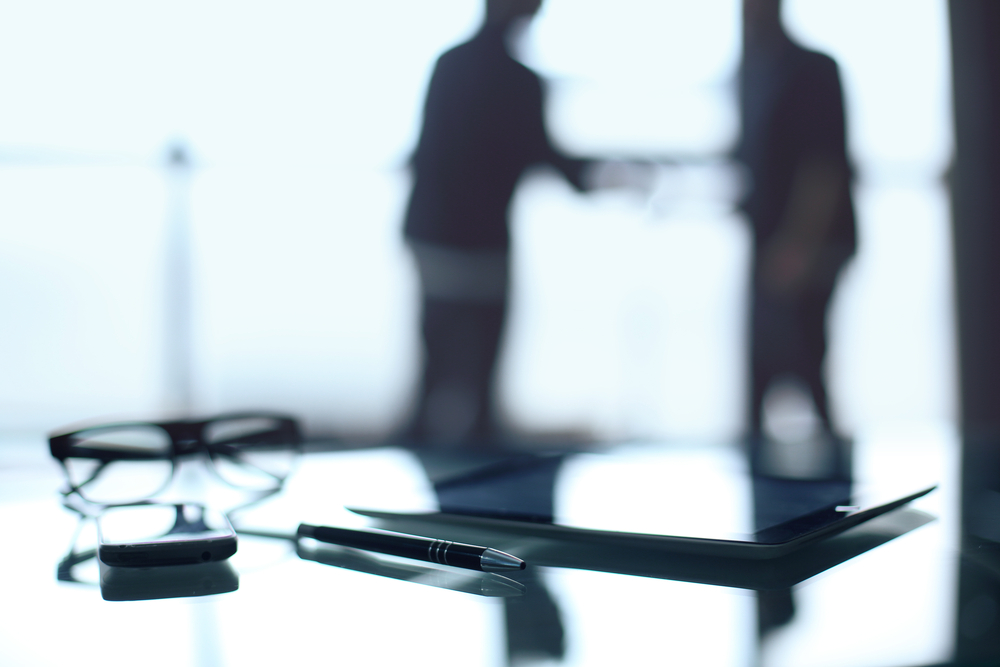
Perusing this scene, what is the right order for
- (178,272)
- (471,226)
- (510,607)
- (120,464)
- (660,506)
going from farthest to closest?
(471,226) → (178,272) → (120,464) → (660,506) → (510,607)

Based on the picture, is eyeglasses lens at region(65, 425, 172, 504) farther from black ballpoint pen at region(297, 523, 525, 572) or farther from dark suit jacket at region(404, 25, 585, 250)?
dark suit jacket at region(404, 25, 585, 250)

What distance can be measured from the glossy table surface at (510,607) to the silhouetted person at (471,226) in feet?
5.71

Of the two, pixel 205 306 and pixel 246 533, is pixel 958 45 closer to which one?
pixel 205 306

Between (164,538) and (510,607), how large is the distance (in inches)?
5.7

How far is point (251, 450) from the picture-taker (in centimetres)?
55

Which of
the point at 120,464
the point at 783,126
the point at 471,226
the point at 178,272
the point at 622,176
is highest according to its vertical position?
the point at 783,126

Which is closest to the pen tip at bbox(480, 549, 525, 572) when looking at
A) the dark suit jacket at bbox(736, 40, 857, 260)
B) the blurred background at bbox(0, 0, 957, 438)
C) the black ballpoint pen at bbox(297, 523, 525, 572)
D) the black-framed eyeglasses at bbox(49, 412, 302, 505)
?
the black ballpoint pen at bbox(297, 523, 525, 572)

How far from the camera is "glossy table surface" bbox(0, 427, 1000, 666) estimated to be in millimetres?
198

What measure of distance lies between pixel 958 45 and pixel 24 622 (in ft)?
9.77

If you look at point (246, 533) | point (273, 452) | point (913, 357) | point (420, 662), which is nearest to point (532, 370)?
point (913, 357)

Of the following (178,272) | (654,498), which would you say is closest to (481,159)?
(178,272)

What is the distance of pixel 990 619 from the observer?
21 centimetres

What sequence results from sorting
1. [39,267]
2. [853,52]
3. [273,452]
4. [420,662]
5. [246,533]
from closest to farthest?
[420,662], [246,533], [273,452], [39,267], [853,52]

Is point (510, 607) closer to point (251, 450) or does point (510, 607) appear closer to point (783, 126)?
point (251, 450)
